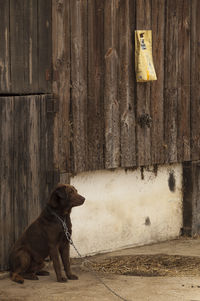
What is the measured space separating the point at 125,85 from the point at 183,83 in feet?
4.00

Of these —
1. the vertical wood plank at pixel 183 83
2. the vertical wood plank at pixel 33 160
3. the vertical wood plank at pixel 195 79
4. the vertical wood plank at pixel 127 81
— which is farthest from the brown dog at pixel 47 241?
the vertical wood plank at pixel 195 79

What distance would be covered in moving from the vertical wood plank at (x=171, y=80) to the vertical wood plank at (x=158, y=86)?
10 centimetres

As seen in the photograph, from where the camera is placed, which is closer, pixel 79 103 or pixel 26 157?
pixel 26 157

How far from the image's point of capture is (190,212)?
30.8 feet

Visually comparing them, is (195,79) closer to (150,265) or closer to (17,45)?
(150,265)

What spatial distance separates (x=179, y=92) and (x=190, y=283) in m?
3.26

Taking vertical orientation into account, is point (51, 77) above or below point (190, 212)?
above

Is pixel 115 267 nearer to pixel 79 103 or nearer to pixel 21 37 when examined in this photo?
pixel 79 103

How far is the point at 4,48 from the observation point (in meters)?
6.78

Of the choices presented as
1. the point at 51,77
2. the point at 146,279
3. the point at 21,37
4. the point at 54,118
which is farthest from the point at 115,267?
the point at 21,37

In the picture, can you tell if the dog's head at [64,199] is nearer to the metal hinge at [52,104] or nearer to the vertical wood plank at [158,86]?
the metal hinge at [52,104]

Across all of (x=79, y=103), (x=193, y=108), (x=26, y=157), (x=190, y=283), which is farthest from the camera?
(x=193, y=108)

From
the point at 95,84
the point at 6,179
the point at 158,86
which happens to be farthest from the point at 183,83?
the point at 6,179

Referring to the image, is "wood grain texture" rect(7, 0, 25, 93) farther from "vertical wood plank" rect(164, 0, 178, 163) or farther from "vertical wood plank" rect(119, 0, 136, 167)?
"vertical wood plank" rect(164, 0, 178, 163)
